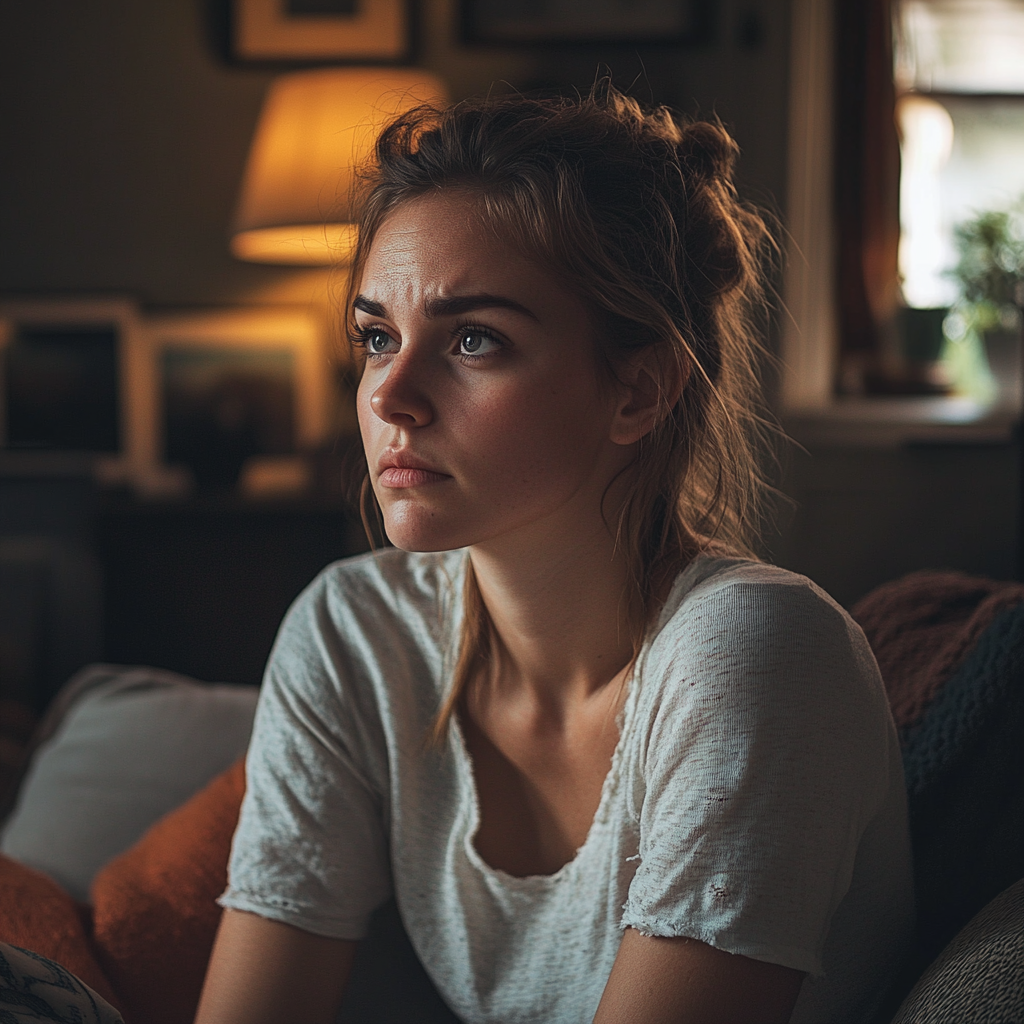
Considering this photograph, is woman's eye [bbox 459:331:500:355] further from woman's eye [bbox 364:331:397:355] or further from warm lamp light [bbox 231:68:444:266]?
warm lamp light [bbox 231:68:444:266]

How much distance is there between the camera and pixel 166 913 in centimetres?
102

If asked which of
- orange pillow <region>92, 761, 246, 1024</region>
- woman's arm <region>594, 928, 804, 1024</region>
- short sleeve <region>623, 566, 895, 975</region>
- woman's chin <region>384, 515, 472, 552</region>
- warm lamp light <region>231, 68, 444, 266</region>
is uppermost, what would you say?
warm lamp light <region>231, 68, 444, 266</region>

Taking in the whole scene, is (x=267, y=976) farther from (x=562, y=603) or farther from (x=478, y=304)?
(x=478, y=304)

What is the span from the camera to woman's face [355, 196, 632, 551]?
820 millimetres

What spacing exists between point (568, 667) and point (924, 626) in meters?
0.38

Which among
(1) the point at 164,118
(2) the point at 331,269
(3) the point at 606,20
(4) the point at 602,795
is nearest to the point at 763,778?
(4) the point at 602,795

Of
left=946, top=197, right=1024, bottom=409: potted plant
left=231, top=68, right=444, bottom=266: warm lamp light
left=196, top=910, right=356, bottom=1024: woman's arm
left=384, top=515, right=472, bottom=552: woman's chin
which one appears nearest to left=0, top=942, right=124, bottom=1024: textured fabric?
left=196, top=910, right=356, bottom=1024: woman's arm

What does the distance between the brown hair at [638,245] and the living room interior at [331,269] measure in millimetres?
1827

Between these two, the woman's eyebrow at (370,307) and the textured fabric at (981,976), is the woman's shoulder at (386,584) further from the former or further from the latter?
the textured fabric at (981,976)

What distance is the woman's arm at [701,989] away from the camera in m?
0.69

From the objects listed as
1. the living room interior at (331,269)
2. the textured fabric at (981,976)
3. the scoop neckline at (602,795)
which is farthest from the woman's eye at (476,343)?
the living room interior at (331,269)

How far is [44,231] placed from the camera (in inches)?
115

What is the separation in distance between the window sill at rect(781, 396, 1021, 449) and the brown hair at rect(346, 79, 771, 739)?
2032mm

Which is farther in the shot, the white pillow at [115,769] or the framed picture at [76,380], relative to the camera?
the framed picture at [76,380]
